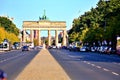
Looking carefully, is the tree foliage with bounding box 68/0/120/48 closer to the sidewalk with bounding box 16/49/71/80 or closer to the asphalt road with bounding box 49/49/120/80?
the asphalt road with bounding box 49/49/120/80

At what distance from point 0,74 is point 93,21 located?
433 ft

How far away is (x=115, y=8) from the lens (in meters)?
99.5

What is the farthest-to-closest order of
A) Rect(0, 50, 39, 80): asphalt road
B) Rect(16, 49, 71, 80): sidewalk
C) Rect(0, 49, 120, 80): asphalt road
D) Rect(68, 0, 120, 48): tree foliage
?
Rect(68, 0, 120, 48): tree foliage, Rect(0, 50, 39, 80): asphalt road, Rect(0, 49, 120, 80): asphalt road, Rect(16, 49, 71, 80): sidewalk

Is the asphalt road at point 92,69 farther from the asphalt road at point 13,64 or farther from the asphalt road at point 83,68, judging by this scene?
the asphalt road at point 13,64

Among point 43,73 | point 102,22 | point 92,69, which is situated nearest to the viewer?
point 43,73

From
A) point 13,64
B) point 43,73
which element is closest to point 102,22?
point 13,64

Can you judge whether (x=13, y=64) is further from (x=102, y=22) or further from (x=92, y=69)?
(x=102, y=22)

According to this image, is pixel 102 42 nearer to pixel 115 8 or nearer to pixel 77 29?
pixel 115 8

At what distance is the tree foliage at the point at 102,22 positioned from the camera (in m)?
93.1

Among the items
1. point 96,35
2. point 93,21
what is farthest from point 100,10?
point 96,35

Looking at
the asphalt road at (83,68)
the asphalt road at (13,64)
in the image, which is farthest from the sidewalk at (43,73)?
the asphalt road at (13,64)

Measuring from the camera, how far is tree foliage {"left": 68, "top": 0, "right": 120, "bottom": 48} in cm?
9312

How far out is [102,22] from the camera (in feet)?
420

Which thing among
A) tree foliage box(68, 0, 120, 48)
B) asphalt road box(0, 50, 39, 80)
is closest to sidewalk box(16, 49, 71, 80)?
asphalt road box(0, 50, 39, 80)
